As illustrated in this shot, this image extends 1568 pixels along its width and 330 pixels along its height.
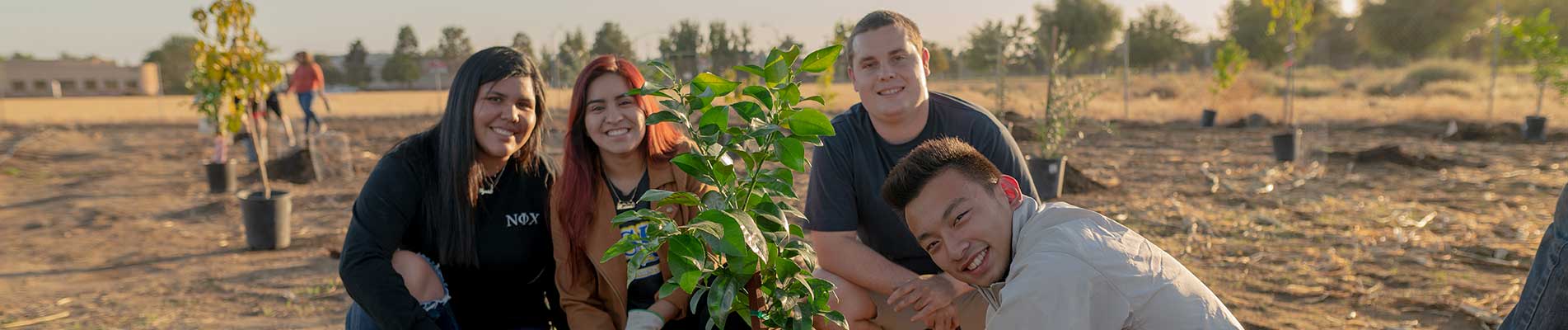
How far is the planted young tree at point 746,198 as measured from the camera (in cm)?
133

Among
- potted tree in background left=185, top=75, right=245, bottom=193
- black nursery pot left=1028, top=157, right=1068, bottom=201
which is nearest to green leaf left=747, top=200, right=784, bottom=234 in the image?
black nursery pot left=1028, top=157, right=1068, bottom=201

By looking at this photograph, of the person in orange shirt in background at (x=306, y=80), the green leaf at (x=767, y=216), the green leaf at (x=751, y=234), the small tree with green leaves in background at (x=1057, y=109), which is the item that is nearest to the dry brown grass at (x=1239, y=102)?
the small tree with green leaves in background at (x=1057, y=109)

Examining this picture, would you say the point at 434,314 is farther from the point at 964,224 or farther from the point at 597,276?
the point at 964,224

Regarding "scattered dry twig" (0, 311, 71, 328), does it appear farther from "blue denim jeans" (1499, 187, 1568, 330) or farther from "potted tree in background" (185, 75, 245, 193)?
"blue denim jeans" (1499, 187, 1568, 330)

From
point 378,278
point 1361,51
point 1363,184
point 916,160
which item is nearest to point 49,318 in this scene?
point 378,278

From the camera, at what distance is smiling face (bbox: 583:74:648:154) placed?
2.53 metres

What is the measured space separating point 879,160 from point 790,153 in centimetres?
144

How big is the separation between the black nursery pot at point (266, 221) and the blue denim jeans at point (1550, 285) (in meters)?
6.34

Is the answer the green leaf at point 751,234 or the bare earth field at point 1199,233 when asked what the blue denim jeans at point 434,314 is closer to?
the green leaf at point 751,234

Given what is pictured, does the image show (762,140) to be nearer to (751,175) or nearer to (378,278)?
(751,175)

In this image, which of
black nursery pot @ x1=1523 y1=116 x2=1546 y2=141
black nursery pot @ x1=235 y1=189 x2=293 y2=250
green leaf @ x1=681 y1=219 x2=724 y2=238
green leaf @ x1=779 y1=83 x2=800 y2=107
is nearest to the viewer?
green leaf @ x1=681 y1=219 x2=724 y2=238

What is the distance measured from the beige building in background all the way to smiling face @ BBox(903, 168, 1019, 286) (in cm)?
5985

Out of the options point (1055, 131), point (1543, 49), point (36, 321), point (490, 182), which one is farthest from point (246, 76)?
point (1543, 49)

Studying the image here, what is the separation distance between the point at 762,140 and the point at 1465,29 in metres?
39.3
